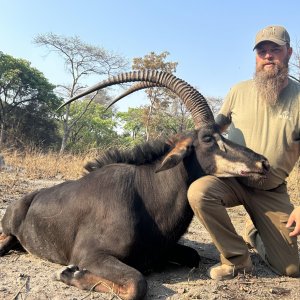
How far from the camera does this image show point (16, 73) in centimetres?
3241

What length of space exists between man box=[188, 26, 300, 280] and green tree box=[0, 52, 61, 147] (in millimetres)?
29817

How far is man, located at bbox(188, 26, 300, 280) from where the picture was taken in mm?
4680

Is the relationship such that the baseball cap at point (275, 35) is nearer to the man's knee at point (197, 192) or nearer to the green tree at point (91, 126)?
the man's knee at point (197, 192)

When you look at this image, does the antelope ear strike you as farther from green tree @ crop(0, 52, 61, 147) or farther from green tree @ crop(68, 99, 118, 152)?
green tree @ crop(68, 99, 118, 152)

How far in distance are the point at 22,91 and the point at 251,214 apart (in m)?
31.2

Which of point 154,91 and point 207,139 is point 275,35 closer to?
point 207,139

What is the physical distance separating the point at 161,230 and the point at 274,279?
1397mm

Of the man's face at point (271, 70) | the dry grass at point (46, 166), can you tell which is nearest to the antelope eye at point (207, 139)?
the man's face at point (271, 70)

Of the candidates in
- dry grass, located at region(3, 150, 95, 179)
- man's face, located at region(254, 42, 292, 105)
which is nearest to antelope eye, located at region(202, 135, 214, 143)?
man's face, located at region(254, 42, 292, 105)

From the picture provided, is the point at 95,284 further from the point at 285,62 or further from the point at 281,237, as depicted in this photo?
the point at 285,62

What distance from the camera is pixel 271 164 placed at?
4945mm

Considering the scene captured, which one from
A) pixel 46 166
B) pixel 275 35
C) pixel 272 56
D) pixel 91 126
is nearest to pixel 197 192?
pixel 272 56

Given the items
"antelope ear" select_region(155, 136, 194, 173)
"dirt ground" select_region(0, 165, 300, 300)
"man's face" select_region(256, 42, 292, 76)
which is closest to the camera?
"dirt ground" select_region(0, 165, 300, 300)

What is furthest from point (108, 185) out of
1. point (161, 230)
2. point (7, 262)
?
point (7, 262)
